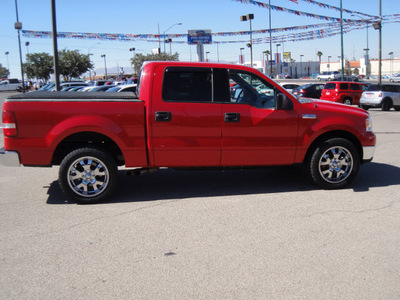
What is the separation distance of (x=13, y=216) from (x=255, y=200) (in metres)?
3.24

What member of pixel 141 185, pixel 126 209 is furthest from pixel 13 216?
pixel 141 185

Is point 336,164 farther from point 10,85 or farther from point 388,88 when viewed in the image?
point 10,85

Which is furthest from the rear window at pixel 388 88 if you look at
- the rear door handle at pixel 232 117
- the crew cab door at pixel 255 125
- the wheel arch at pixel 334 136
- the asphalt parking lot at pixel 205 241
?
the rear door handle at pixel 232 117

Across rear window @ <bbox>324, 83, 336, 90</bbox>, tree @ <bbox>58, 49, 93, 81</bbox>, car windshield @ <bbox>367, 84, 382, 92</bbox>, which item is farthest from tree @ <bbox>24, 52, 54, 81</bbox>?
car windshield @ <bbox>367, 84, 382, 92</bbox>

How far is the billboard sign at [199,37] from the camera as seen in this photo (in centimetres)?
4078

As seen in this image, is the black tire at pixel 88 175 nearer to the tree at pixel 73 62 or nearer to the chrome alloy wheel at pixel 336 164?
the chrome alloy wheel at pixel 336 164

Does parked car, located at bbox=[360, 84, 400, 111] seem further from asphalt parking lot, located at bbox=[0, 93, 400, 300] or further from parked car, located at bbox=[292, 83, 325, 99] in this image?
asphalt parking lot, located at bbox=[0, 93, 400, 300]

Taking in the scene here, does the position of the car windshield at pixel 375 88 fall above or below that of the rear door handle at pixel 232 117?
above

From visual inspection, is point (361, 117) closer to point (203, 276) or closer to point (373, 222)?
point (373, 222)

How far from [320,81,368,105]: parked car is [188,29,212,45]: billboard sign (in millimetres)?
17544

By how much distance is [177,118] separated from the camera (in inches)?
229

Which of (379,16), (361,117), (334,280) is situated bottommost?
(334,280)

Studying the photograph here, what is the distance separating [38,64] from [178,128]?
83.6 m

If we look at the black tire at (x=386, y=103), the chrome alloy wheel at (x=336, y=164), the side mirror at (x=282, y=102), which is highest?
the side mirror at (x=282, y=102)
